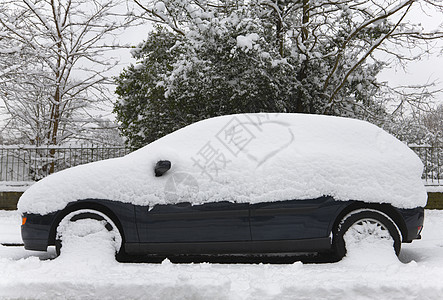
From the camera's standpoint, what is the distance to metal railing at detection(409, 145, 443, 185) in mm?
8250

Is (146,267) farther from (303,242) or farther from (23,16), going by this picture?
(23,16)

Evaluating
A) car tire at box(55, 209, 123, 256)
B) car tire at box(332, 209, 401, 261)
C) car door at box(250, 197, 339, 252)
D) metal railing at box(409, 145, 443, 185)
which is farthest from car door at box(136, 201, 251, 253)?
metal railing at box(409, 145, 443, 185)

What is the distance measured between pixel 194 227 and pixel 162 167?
716mm

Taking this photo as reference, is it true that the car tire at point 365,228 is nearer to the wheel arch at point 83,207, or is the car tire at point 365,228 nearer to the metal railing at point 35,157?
the wheel arch at point 83,207

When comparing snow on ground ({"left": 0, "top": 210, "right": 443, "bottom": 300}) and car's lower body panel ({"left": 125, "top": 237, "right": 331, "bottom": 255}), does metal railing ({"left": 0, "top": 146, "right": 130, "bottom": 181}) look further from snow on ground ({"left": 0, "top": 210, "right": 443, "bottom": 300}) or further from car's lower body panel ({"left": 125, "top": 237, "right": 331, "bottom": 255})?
car's lower body panel ({"left": 125, "top": 237, "right": 331, "bottom": 255})

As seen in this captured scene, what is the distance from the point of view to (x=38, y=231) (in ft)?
12.7

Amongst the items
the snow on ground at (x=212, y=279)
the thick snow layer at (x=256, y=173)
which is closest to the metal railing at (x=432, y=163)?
the thick snow layer at (x=256, y=173)

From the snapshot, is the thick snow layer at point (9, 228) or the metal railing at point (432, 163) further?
the metal railing at point (432, 163)

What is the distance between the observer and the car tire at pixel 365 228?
371cm

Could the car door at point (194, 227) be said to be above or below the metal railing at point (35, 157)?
below

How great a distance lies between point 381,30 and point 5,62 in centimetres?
1072

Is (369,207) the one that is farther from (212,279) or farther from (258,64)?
(258,64)

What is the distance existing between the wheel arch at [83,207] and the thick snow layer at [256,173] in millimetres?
71

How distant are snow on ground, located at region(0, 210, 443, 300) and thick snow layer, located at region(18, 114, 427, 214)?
22.7 inches
